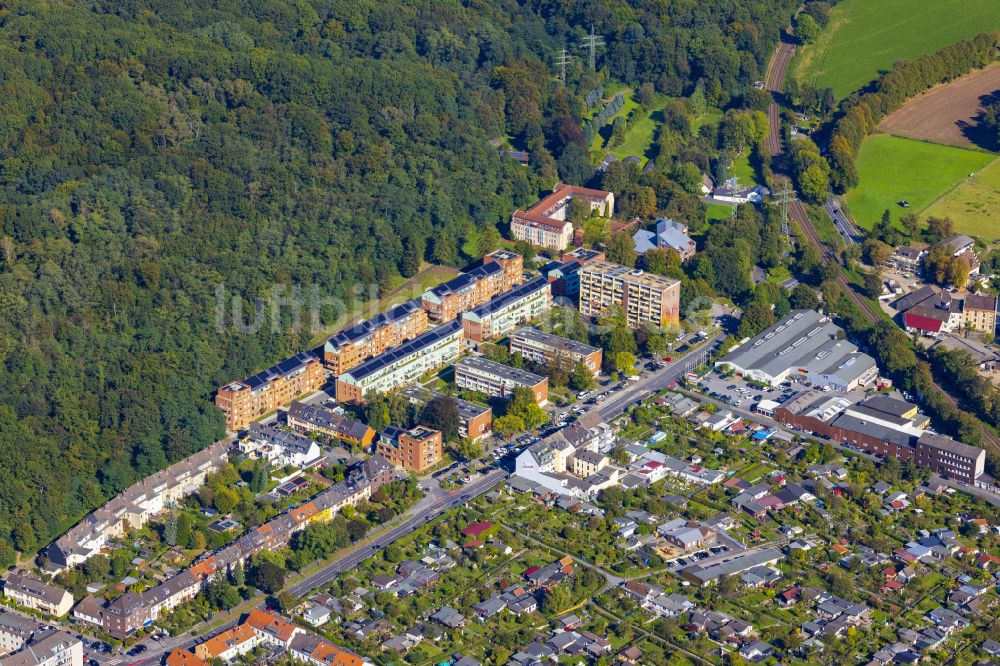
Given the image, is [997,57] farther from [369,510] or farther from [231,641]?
[231,641]

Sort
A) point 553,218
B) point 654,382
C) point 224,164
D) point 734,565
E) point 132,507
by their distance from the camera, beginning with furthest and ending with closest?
point 553,218 < point 224,164 < point 654,382 < point 132,507 < point 734,565

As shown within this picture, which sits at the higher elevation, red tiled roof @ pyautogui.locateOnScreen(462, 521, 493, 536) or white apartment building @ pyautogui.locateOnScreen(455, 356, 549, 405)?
white apartment building @ pyautogui.locateOnScreen(455, 356, 549, 405)

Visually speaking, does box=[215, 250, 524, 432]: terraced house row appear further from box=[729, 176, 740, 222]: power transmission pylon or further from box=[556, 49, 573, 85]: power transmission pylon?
box=[556, 49, 573, 85]: power transmission pylon

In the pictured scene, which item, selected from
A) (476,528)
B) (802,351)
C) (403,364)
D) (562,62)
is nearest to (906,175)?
(802,351)

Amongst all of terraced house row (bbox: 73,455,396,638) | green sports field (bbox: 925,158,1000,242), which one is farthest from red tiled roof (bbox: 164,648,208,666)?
green sports field (bbox: 925,158,1000,242)

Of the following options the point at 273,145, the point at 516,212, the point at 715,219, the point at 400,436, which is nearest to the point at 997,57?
the point at 715,219

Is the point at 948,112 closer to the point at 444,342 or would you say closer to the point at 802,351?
the point at 802,351
